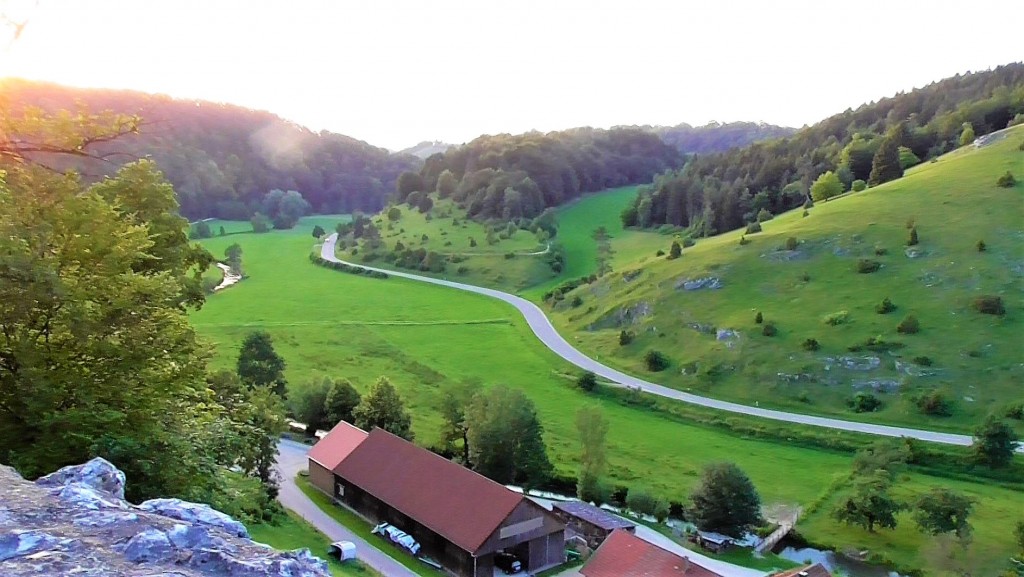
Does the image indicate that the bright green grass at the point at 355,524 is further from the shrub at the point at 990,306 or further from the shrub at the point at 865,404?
the shrub at the point at 990,306

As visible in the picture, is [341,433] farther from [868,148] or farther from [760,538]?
[868,148]

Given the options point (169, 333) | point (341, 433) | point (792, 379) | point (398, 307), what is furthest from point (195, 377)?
point (398, 307)

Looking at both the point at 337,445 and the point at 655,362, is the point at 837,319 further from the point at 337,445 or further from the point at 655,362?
the point at 337,445

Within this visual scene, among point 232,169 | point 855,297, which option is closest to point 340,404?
point 855,297

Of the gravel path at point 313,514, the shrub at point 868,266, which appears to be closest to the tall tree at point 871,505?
the gravel path at point 313,514

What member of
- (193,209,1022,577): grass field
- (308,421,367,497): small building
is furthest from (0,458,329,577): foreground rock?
(308,421,367,497): small building

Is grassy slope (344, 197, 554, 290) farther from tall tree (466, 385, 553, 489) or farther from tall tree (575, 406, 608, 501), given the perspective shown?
tall tree (575, 406, 608, 501)

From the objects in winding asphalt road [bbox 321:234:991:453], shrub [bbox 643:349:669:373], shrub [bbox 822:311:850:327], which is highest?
shrub [bbox 822:311:850:327]
